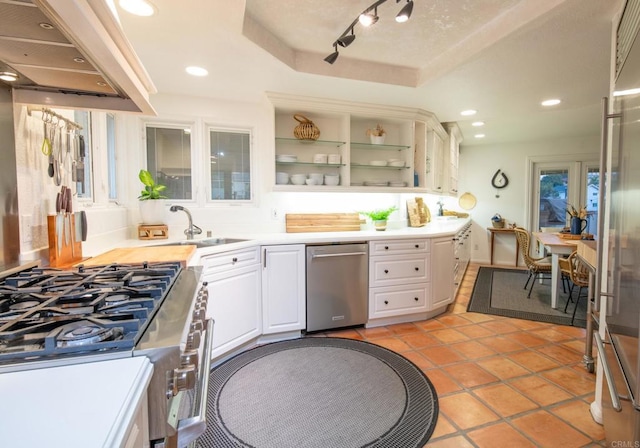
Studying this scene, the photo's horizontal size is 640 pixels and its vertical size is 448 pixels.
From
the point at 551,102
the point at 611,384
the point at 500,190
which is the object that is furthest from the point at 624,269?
the point at 500,190

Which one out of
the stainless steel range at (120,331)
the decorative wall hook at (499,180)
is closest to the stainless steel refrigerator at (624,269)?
the stainless steel range at (120,331)

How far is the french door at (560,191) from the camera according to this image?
5.51 meters

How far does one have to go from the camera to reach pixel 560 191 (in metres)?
5.75

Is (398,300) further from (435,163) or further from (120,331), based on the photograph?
(120,331)

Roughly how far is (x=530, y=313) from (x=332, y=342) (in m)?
2.32

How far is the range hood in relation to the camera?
30.9 inches

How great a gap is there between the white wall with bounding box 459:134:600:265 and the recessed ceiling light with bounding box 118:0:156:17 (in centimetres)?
599

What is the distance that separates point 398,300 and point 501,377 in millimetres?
1063

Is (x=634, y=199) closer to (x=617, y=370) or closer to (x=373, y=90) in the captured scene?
(x=617, y=370)

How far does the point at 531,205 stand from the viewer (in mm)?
5875

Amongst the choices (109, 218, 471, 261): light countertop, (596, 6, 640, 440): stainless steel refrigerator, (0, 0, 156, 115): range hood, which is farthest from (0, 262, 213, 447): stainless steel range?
(596, 6, 640, 440): stainless steel refrigerator

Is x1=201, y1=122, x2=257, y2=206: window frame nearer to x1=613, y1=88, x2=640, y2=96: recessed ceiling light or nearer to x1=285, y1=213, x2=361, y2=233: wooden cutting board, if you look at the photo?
x1=285, y1=213, x2=361, y2=233: wooden cutting board

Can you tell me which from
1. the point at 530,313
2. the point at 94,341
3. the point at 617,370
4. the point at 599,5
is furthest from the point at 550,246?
the point at 94,341

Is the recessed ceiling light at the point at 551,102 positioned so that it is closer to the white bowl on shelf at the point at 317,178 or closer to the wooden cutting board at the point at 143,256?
the white bowl on shelf at the point at 317,178
